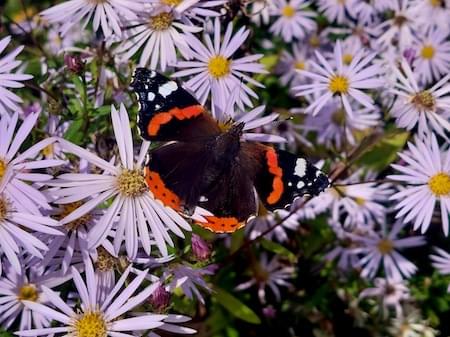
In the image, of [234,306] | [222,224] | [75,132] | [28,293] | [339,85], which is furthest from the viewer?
[234,306]

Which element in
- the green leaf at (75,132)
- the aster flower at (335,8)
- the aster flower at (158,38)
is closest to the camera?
the green leaf at (75,132)

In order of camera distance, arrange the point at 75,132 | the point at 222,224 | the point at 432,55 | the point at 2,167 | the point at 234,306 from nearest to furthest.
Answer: the point at 222,224 → the point at 2,167 → the point at 75,132 → the point at 234,306 → the point at 432,55

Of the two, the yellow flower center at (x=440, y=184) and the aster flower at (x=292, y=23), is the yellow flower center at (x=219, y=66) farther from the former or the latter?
the aster flower at (x=292, y=23)

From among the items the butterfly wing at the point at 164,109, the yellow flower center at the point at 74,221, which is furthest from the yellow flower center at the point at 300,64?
the yellow flower center at the point at 74,221

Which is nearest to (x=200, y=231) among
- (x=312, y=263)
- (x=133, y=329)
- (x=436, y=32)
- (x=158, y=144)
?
(x=158, y=144)

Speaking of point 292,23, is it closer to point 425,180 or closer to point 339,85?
point 339,85

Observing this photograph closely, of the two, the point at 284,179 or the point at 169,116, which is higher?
the point at 169,116

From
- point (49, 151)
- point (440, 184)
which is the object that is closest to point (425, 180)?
point (440, 184)

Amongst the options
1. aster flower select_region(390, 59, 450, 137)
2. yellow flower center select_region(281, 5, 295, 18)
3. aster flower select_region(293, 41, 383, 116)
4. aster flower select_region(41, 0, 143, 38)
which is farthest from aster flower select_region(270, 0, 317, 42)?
aster flower select_region(41, 0, 143, 38)
